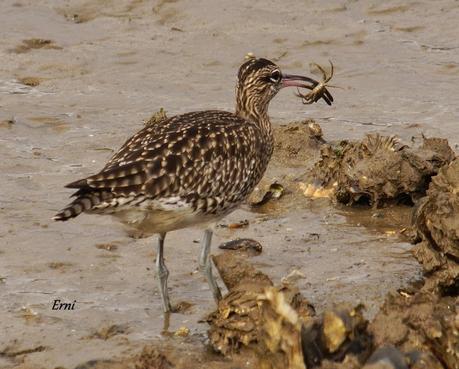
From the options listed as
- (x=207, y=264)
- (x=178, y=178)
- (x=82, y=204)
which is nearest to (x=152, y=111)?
(x=207, y=264)

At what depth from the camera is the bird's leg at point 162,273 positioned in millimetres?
9266

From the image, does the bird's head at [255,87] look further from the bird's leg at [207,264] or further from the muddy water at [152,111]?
the bird's leg at [207,264]

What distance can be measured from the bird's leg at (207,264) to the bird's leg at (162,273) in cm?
28

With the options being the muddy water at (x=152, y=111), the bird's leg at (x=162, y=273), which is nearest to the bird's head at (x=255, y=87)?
the muddy water at (x=152, y=111)

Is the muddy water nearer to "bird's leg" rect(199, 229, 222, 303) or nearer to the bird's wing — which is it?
"bird's leg" rect(199, 229, 222, 303)

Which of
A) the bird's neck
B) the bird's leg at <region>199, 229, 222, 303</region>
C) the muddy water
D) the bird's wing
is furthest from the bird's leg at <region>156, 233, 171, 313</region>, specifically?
the bird's neck

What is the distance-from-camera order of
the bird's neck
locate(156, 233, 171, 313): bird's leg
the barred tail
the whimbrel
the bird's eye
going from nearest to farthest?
the barred tail < the whimbrel < locate(156, 233, 171, 313): bird's leg < the bird's neck < the bird's eye

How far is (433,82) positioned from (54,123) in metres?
4.26

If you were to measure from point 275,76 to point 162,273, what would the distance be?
234 centimetres

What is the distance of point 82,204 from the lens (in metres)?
8.64

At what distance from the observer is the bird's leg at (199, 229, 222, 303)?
9.33m

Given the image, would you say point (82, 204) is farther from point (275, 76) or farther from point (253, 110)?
point (275, 76)

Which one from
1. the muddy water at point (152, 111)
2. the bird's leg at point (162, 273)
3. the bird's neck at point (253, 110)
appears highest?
the bird's neck at point (253, 110)

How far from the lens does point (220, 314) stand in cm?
848
